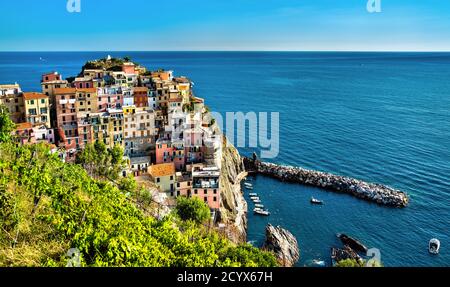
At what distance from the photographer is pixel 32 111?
40.3m

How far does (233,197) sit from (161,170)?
9.03m

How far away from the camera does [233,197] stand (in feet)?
144

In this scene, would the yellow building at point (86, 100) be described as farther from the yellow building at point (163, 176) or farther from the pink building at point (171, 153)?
the yellow building at point (163, 176)

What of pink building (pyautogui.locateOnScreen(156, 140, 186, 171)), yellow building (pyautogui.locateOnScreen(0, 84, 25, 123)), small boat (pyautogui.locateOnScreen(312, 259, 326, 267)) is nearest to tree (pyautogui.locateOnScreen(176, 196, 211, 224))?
pink building (pyautogui.locateOnScreen(156, 140, 186, 171))

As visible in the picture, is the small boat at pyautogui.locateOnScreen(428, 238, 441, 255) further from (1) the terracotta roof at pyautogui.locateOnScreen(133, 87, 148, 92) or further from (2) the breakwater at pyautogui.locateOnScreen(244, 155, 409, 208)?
(1) the terracotta roof at pyautogui.locateOnScreen(133, 87, 148, 92)

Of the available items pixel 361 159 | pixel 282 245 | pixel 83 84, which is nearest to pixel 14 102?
pixel 83 84

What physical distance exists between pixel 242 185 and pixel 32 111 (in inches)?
1009

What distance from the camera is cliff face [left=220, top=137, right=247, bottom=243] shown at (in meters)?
37.8

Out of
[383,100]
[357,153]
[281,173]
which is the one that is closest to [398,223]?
[281,173]

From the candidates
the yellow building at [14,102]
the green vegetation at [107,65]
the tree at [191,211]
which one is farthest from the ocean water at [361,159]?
the yellow building at [14,102]

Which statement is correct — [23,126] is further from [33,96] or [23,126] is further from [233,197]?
[233,197]

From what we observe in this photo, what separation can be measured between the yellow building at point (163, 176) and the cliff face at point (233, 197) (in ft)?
17.4

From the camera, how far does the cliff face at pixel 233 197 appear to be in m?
37.8

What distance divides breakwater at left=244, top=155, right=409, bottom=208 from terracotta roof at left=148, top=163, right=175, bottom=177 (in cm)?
1783
